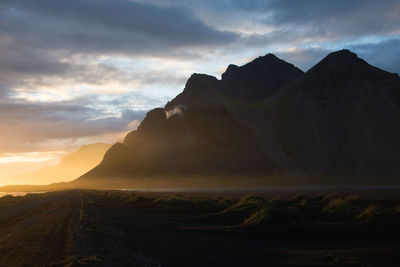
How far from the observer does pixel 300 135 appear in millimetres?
163750

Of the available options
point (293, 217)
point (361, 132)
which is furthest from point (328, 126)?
point (293, 217)

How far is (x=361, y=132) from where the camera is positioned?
150000 mm

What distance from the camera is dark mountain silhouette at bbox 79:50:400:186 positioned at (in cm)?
14500

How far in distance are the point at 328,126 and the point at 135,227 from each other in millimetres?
145979

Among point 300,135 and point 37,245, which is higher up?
point 300,135

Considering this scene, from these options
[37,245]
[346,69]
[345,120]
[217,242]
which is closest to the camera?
[37,245]

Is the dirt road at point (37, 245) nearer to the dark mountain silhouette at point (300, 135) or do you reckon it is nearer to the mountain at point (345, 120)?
the dark mountain silhouette at point (300, 135)

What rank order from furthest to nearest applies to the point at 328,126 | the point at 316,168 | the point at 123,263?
1. the point at 328,126
2. the point at 316,168
3. the point at 123,263

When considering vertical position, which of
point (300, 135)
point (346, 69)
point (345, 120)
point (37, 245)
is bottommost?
point (37, 245)

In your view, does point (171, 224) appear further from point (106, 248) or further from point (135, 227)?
point (106, 248)

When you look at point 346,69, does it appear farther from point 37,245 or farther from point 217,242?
point 37,245

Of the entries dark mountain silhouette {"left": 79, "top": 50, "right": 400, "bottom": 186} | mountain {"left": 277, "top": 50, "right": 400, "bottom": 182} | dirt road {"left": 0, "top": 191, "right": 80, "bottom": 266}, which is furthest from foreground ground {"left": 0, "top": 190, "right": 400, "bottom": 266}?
mountain {"left": 277, "top": 50, "right": 400, "bottom": 182}

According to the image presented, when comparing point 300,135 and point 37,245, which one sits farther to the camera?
point 300,135

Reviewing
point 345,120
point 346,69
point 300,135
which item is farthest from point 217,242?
point 346,69
